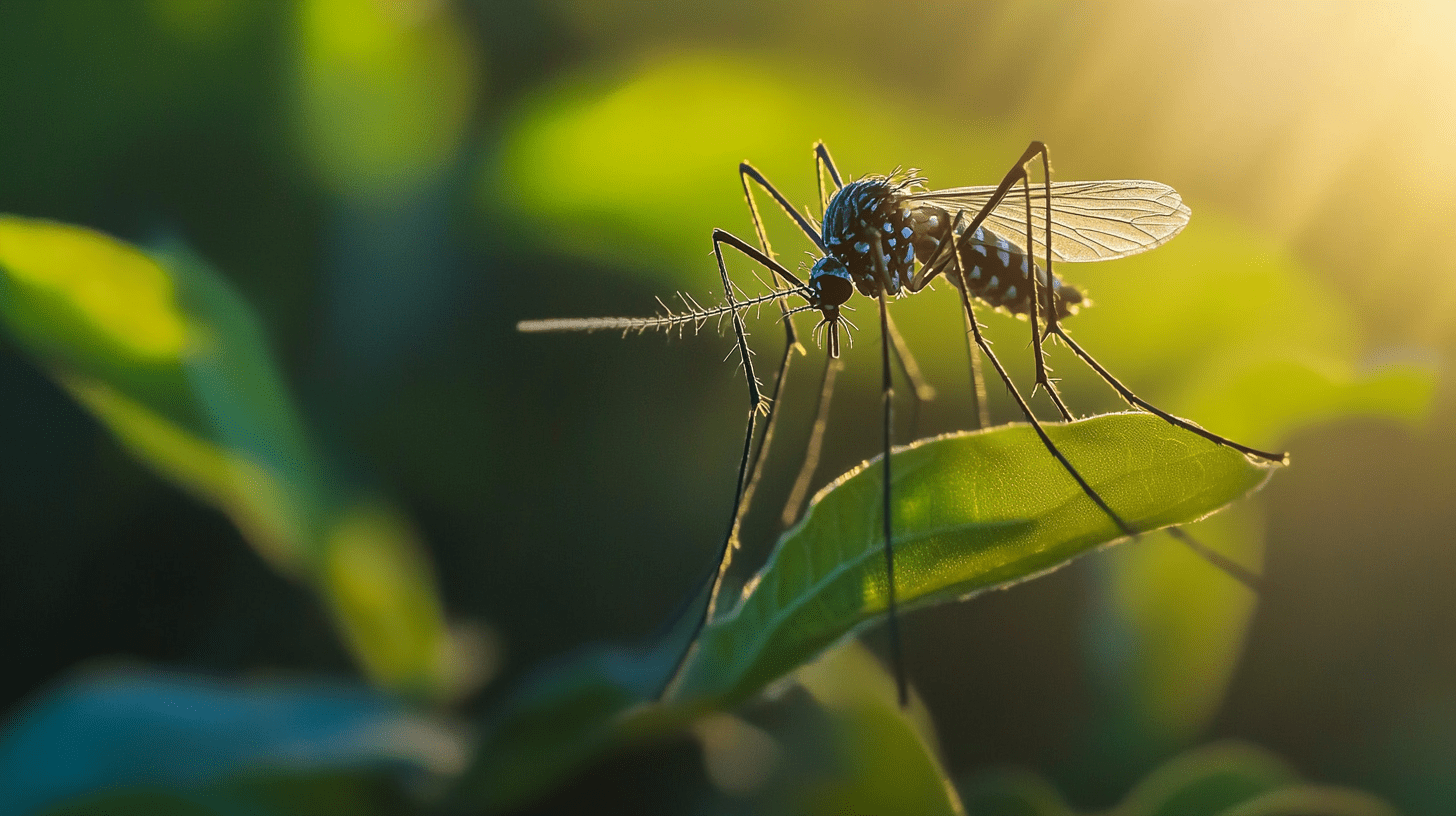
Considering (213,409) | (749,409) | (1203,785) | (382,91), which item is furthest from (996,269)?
(213,409)

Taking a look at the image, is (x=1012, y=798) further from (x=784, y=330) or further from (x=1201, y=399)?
(x=784, y=330)

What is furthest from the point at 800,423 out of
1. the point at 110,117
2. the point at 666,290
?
the point at 110,117

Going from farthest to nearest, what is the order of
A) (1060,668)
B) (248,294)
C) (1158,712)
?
(248,294)
(1060,668)
(1158,712)

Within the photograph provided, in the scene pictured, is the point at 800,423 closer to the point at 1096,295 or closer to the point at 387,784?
the point at 1096,295

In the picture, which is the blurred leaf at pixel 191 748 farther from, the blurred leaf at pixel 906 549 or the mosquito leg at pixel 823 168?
the mosquito leg at pixel 823 168

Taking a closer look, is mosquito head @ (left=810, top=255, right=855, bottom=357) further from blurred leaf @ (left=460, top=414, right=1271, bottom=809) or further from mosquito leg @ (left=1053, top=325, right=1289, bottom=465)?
blurred leaf @ (left=460, top=414, right=1271, bottom=809)

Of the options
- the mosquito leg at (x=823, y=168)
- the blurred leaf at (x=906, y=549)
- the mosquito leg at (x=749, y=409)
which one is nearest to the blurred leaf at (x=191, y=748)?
the blurred leaf at (x=906, y=549)

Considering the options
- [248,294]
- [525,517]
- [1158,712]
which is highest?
[248,294]
